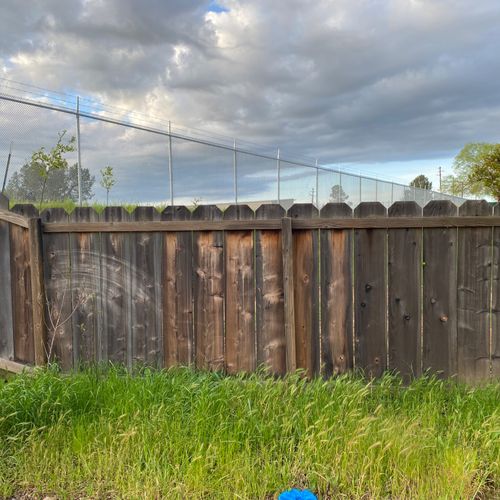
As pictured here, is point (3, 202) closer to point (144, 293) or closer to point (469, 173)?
point (144, 293)

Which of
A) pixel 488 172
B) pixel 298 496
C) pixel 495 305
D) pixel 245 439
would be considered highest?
pixel 488 172

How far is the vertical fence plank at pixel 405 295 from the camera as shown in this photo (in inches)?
148

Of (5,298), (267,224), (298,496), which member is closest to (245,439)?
(298,496)

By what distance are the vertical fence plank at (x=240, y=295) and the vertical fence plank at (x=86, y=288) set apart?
1340mm

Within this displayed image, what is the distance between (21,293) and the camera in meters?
4.65

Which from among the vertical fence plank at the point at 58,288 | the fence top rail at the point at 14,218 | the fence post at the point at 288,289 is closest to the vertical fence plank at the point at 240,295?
the fence post at the point at 288,289

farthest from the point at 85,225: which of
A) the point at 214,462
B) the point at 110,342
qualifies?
the point at 214,462

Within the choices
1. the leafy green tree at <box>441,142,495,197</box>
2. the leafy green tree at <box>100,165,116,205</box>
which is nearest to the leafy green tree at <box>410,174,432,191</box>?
the leafy green tree at <box>441,142,495,197</box>

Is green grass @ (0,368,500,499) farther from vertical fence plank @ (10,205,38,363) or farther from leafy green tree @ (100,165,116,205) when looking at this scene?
leafy green tree @ (100,165,116,205)

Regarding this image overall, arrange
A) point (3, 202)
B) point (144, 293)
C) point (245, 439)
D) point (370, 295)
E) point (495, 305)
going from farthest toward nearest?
point (3, 202) → point (144, 293) → point (370, 295) → point (495, 305) → point (245, 439)

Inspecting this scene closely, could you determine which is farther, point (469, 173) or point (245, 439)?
point (469, 173)

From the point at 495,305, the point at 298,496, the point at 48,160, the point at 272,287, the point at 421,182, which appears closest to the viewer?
the point at 298,496

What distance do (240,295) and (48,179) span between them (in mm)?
5957

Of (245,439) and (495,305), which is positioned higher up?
(495,305)
